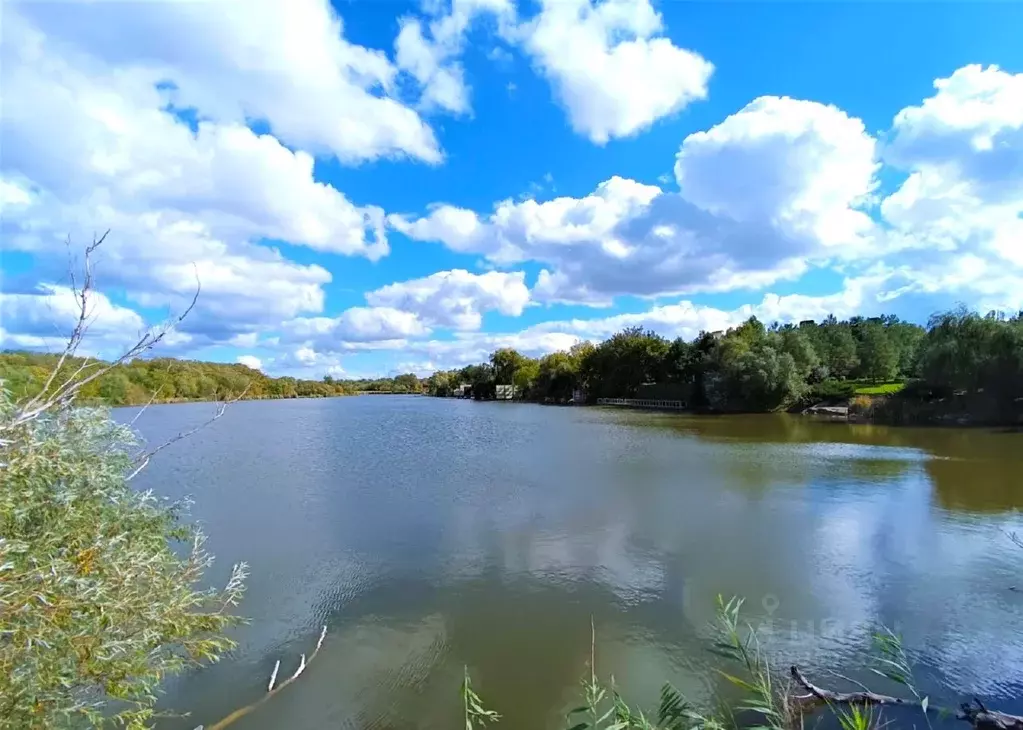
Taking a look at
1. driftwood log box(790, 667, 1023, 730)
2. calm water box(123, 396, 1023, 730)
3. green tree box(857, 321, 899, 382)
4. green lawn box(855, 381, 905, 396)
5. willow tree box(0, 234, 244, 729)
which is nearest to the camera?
willow tree box(0, 234, 244, 729)

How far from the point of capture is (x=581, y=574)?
429 inches

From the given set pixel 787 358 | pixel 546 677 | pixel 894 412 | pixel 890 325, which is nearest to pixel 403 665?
pixel 546 677

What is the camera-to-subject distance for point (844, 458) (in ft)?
80.2

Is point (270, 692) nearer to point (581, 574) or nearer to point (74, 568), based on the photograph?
point (74, 568)

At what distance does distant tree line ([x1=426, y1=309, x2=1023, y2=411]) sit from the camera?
34.1 metres

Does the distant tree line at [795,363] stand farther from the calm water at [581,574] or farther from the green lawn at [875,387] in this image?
the calm water at [581,574]

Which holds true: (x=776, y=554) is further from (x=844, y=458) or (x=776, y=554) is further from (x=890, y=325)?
(x=890, y=325)

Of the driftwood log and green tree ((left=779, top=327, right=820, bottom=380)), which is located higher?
green tree ((left=779, top=327, right=820, bottom=380))

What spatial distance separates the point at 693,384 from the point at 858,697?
58.6 metres

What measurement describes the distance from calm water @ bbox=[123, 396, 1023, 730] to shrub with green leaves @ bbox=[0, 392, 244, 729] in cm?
213

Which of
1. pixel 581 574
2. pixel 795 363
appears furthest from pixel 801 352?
pixel 581 574

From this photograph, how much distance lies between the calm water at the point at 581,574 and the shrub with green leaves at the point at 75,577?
213cm

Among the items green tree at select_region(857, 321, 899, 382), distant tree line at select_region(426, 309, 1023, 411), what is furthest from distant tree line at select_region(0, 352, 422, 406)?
green tree at select_region(857, 321, 899, 382)

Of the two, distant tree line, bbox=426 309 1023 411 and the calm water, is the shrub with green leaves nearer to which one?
the calm water
